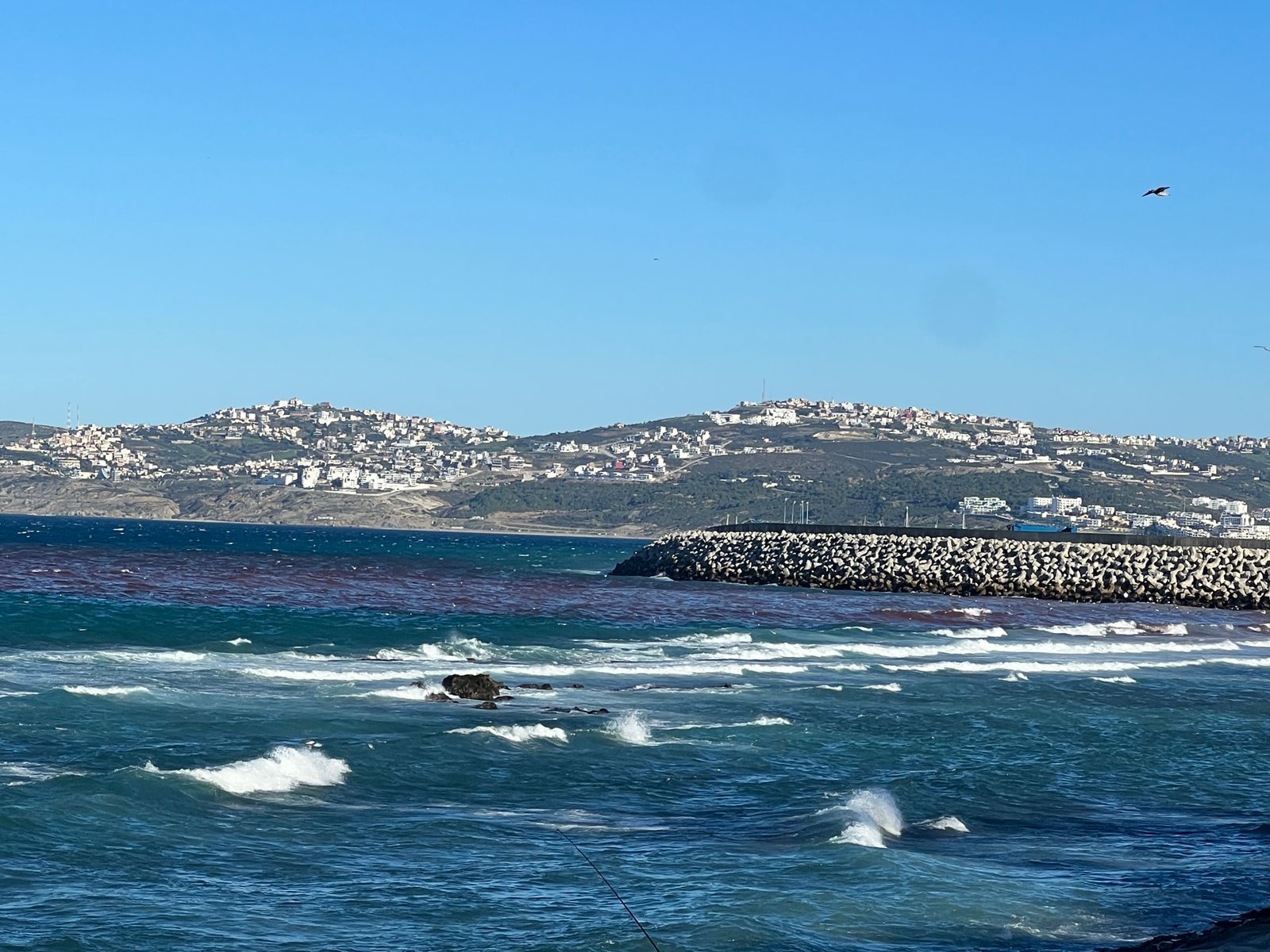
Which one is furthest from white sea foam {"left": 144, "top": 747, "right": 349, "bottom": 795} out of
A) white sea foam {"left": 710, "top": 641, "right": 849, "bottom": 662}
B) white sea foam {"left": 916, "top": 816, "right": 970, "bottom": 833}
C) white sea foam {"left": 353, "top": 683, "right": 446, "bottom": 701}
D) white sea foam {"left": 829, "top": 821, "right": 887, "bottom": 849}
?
white sea foam {"left": 710, "top": 641, "right": 849, "bottom": 662}

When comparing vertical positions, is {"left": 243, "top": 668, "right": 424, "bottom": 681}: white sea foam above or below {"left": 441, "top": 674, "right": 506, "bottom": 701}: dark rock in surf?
below

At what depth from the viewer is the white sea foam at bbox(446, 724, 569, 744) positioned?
69.8ft

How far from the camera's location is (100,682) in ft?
85.1

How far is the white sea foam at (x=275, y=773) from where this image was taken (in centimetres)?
1725

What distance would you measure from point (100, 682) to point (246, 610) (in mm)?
18209

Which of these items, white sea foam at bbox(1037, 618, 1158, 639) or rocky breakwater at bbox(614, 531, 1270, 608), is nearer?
white sea foam at bbox(1037, 618, 1158, 639)

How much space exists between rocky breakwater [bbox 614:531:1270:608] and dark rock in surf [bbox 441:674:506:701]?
142ft

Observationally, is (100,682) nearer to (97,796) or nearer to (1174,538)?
(97,796)

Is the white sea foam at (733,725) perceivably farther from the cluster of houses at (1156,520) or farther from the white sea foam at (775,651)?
the cluster of houses at (1156,520)

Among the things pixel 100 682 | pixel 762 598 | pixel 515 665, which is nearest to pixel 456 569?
pixel 762 598

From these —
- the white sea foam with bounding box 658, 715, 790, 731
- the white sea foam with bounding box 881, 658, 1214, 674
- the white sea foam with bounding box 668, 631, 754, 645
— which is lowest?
the white sea foam with bounding box 881, 658, 1214, 674

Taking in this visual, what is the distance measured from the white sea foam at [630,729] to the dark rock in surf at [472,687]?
354 centimetres

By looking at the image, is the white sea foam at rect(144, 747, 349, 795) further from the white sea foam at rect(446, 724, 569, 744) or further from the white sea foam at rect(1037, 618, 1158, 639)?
the white sea foam at rect(1037, 618, 1158, 639)

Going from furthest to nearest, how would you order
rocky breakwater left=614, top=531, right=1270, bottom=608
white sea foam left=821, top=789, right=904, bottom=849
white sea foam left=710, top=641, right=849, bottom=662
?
rocky breakwater left=614, top=531, right=1270, bottom=608 < white sea foam left=710, top=641, right=849, bottom=662 < white sea foam left=821, top=789, right=904, bottom=849
